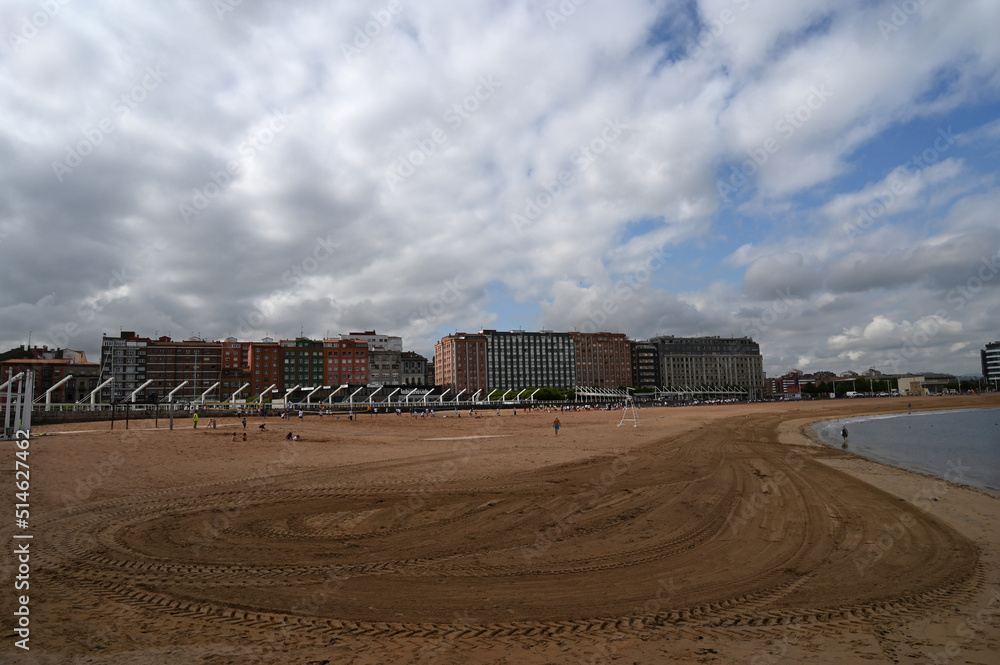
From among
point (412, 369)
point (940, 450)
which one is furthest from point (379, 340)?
point (940, 450)

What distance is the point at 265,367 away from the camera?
386 feet

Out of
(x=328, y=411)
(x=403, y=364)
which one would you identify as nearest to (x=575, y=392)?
(x=403, y=364)

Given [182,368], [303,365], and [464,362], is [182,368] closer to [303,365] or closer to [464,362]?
[303,365]

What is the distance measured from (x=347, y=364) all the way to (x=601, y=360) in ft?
262

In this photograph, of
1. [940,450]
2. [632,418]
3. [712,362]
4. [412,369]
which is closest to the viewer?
[940,450]

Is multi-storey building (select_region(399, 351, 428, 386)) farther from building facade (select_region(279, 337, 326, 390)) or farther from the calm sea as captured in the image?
the calm sea

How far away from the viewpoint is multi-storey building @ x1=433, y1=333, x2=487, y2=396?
14300cm

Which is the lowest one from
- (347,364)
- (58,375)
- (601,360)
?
(58,375)

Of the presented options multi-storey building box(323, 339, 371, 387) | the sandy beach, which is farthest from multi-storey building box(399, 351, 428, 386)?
the sandy beach

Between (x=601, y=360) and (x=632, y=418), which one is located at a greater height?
(x=601, y=360)

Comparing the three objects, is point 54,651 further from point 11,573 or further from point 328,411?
point 328,411

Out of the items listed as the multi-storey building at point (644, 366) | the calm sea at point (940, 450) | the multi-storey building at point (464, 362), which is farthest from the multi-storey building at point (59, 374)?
the multi-storey building at point (644, 366)

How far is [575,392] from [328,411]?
2640 inches

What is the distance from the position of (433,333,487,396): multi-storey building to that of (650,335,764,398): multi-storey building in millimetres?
67414
